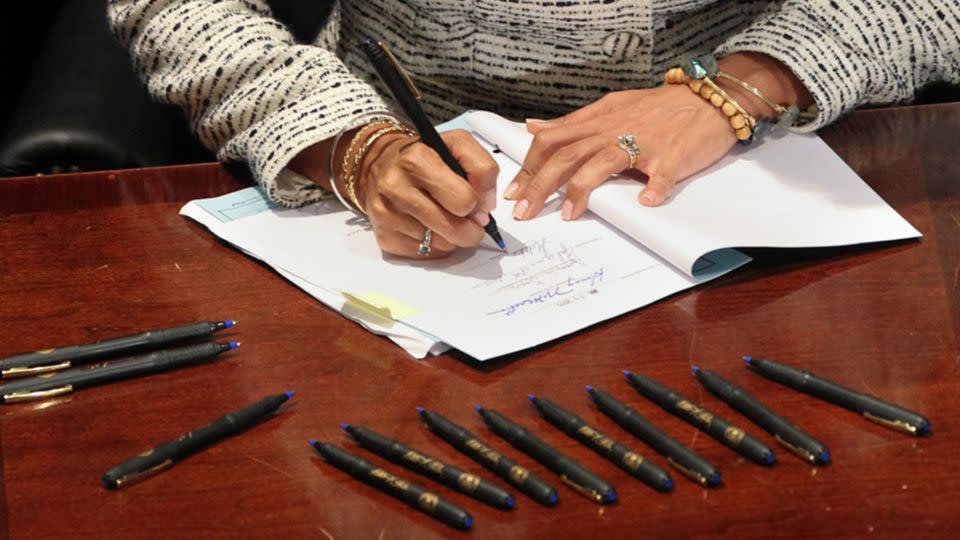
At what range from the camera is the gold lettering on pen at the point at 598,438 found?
806 mm

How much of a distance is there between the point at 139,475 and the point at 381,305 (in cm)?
25

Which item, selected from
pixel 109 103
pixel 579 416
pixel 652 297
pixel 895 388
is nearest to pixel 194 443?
pixel 579 416

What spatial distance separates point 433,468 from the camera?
791 mm

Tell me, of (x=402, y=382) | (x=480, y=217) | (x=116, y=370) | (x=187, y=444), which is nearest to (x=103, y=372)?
(x=116, y=370)

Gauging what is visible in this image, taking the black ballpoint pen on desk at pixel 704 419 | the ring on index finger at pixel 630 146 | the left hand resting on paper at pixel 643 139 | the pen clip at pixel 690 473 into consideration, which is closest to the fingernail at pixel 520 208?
the left hand resting on paper at pixel 643 139

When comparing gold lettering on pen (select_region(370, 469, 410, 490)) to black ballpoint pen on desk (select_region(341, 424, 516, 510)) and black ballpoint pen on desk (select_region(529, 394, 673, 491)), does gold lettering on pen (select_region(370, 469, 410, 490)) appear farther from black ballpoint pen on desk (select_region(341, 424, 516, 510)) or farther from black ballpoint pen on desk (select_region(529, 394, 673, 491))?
black ballpoint pen on desk (select_region(529, 394, 673, 491))

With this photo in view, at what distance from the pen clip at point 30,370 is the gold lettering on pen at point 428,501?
13.1 inches

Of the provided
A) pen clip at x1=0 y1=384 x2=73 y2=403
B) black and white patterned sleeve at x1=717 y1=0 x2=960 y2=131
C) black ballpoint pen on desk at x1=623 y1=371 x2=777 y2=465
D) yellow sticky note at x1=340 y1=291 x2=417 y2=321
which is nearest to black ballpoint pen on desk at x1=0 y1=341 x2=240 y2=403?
pen clip at x1=0 y1=384 x2=73 y2=403

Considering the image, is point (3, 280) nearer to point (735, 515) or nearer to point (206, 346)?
point (206, 346)

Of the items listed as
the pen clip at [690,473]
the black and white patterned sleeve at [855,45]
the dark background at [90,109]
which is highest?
the black and white patterned sleeve at [855,45]

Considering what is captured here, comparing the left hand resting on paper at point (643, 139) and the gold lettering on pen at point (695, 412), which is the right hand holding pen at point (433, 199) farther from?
the gold lettering on pen at point (695, 412)

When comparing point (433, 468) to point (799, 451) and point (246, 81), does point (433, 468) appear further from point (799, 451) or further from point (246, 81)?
point (246, 81)

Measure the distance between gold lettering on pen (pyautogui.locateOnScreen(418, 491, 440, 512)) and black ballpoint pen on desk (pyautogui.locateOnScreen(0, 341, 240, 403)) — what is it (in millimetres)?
249

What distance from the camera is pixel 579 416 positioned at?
85 centimetres
